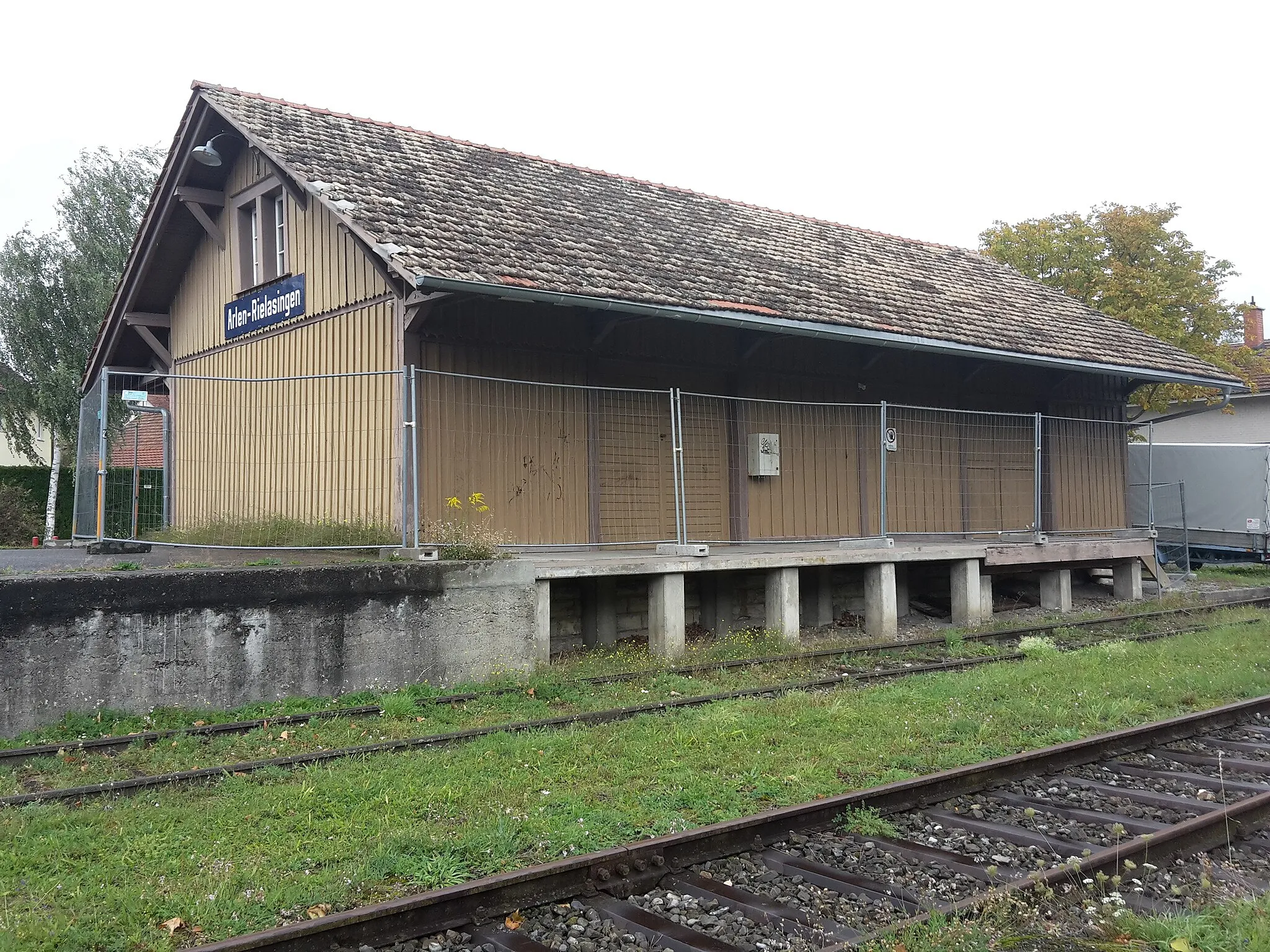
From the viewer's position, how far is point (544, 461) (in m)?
11.6

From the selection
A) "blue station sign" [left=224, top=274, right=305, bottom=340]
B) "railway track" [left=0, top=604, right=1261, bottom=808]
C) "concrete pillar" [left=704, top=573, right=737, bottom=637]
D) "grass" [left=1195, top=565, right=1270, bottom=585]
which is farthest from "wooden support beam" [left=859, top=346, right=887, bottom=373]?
"grass" [left=1195, top=565, right=1270, bottom=585]

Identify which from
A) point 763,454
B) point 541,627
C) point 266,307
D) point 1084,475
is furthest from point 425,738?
point 1084,475

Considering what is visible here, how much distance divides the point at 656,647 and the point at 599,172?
8554 millimetres

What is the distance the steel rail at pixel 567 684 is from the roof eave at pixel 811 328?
3.71 meters

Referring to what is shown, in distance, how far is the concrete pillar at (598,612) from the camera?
11.4m

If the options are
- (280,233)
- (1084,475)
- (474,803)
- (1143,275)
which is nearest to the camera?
(474,803)

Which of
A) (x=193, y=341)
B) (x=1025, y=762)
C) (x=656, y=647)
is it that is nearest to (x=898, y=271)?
(x=656, y=647)

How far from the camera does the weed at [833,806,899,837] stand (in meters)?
5.10

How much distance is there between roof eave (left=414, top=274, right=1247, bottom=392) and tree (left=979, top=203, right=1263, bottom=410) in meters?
10.2

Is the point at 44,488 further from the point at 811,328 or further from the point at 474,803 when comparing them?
Answer: the point at 474,803

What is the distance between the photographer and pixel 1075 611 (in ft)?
48.4

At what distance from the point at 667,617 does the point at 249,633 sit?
4196 millimetres

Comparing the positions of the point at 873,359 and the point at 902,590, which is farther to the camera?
the point at 902,590

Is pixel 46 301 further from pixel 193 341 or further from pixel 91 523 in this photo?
pixel 91 523
